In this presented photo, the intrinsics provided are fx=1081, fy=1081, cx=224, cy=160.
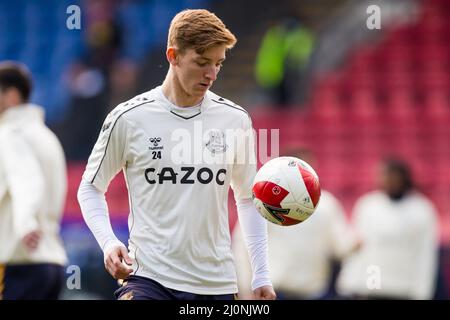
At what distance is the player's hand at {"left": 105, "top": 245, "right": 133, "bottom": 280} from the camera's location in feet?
15.1

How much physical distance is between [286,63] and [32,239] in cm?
861

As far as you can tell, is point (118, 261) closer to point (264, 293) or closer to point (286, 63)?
point (264, 293)

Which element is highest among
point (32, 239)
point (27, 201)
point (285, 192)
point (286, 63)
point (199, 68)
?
point (286, 63)

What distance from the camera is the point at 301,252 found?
29.0 feet

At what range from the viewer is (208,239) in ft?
16.0

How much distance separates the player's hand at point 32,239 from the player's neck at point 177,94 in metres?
1.60

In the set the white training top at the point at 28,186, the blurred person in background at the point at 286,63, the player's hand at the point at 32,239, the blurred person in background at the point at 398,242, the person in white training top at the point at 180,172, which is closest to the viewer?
the person in white training top at the point at 180,172

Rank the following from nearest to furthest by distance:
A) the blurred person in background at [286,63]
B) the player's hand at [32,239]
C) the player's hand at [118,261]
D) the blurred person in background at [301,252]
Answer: the player's hand at [118,261], the player's hand at [32,239], the blurred person in background at [301,252], the blurred person in background at [286,63]

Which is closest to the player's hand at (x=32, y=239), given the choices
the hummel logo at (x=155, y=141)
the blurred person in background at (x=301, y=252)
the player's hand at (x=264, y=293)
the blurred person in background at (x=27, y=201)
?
the blurred person in background at (x=27, y=201)

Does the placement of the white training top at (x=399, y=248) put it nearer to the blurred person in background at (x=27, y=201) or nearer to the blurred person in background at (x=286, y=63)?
the blurred person in background at (x=27, y=201)

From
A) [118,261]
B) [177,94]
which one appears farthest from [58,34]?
Result: [118,261]

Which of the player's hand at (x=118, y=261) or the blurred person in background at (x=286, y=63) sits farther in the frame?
the blurred person in background at (x=286, y=63)

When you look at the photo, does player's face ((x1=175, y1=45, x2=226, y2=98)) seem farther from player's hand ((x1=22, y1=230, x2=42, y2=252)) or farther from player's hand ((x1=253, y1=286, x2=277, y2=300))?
player's hand ((x1=22, y1=230, x2=42, y2=252))

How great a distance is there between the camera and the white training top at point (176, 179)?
190 inches
